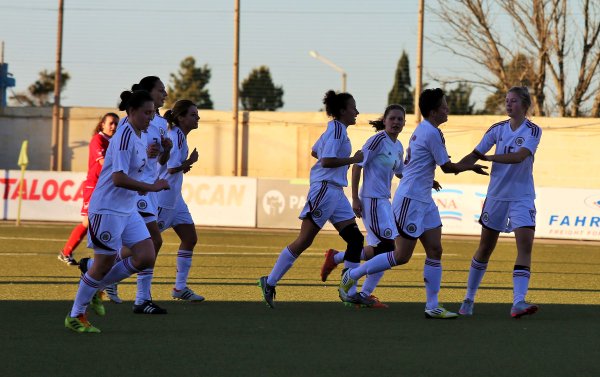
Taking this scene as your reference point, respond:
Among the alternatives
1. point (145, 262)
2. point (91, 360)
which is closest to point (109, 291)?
point (145, 262)

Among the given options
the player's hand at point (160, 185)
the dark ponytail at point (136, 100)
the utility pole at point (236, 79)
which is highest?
the utility pole at point (236, 79)

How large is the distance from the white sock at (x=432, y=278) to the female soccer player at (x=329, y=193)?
1.06m

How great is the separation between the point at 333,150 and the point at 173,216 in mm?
1674

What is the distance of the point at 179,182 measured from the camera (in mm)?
11328

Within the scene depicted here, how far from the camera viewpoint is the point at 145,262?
916 cm

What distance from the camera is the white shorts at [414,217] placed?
400 inches

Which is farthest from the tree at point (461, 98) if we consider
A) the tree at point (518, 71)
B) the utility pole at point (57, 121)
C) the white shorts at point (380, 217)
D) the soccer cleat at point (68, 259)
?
the white shorts at point (380, 217)

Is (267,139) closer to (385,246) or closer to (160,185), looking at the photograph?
(385,246)

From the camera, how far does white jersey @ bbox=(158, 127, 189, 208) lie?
11.1m

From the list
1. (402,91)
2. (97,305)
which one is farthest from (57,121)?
(97,305)

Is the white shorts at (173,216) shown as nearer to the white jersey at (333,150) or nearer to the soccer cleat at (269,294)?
the soccer cleat at (269,294)

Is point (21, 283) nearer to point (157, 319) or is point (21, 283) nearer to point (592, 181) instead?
point (157, 319)

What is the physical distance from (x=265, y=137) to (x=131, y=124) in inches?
1238

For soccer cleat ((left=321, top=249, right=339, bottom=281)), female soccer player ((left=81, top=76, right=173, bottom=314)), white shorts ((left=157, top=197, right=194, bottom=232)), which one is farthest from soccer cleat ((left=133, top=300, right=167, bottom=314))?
soccer cleat ((left=321, top=249, right=339, bottom=281))
